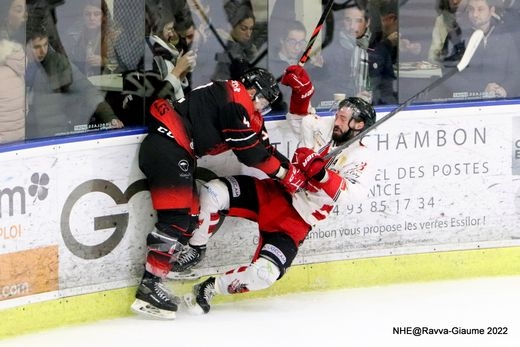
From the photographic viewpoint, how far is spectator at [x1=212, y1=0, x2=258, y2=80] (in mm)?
5656

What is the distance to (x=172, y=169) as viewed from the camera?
17.2ft

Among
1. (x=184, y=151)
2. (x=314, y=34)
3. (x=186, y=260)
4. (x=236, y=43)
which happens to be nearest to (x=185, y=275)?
(x=186, y=260)

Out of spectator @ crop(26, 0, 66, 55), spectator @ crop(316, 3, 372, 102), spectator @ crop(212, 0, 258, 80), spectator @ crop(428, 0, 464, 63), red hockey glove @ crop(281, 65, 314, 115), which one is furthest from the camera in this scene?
spectator @ crop(428, 0, 464, 63)

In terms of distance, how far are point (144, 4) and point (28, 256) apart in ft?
4.10

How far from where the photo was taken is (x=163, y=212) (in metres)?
5.29

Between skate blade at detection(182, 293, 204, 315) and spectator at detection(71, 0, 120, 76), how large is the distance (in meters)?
1.09

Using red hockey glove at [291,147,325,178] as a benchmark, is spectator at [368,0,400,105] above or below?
above

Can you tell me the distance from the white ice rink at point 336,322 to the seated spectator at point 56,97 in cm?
87

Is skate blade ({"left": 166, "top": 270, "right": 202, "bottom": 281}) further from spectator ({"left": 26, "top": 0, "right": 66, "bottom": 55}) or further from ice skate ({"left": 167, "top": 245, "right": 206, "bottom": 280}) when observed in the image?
spectator ({"left": 26, "top": 0, "right": 66, "bottom": 55})

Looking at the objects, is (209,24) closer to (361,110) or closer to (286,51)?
(286,51)

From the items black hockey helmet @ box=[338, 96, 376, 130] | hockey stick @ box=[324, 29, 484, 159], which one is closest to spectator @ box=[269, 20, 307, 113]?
black hockey helmet @ box=[338, 96, 376, 130]

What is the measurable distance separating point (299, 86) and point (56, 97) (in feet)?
3.73

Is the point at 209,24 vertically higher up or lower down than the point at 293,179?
higher up

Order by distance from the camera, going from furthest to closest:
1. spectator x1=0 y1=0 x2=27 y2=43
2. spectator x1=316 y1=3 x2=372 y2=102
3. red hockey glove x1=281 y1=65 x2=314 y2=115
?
1. spectator x1=316 y1=3 x2=372 y2=102
2. red hockey glove x1=281 y1=65 x2=314 y2=115
3. spectator x1=0 y1=0 x2=27 y2=43
